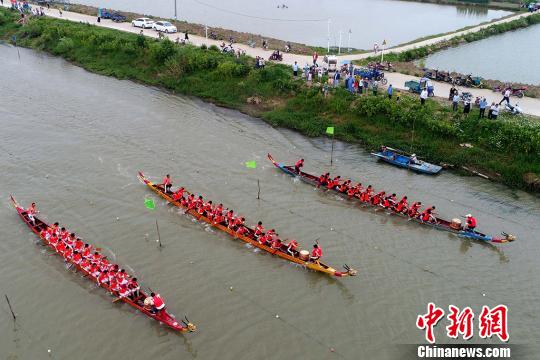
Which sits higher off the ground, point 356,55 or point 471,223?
point 356,55

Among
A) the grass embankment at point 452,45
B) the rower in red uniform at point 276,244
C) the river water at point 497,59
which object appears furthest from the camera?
the river water at point 497,59

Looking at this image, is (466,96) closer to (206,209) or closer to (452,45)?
(206,209)

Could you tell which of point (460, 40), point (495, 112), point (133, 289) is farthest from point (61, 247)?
point (460, 40)

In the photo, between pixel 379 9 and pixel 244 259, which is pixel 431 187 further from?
pixel 379 9

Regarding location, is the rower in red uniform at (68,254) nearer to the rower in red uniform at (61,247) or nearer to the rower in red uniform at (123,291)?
the rower in red uniform at (61,247)

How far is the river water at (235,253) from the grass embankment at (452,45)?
1097 centimetres

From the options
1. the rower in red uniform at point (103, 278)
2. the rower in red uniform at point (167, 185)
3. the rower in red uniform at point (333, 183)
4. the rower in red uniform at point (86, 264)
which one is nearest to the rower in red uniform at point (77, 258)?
the rower in red uniform at point (86, 264)

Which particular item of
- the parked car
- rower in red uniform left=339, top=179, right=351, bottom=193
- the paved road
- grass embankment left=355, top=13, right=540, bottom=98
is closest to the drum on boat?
rower in red uniform left=339, top=179, right=351, bottom=193

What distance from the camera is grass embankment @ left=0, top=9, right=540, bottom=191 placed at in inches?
989

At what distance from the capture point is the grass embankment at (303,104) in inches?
989

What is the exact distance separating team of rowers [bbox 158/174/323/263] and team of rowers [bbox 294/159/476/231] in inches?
172

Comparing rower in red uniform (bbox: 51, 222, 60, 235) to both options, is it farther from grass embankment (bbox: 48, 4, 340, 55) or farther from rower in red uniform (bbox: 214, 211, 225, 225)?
grass embankment (bbox: 48, 4, 340, 55)

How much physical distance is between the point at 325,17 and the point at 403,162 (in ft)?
138

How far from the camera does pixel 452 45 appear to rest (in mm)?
46812
